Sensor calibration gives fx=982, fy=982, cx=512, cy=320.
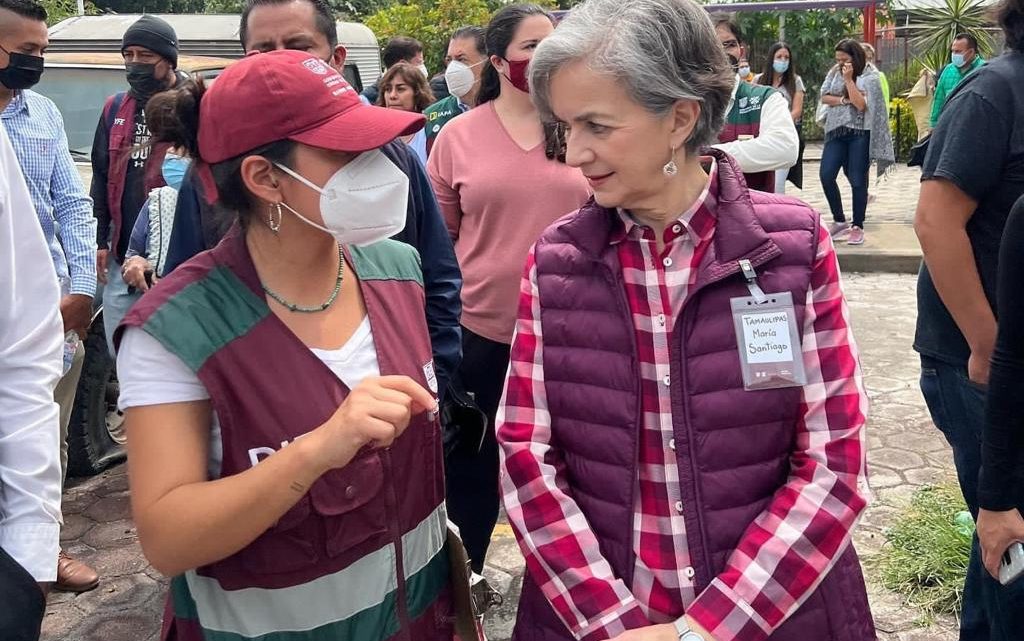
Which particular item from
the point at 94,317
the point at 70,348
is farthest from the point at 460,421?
the point at 94,317

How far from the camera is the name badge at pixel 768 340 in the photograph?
1638mm

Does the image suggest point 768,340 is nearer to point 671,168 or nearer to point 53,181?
point 671,168

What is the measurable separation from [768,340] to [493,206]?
1546mm

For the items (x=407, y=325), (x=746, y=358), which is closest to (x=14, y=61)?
(x=407, y=325)

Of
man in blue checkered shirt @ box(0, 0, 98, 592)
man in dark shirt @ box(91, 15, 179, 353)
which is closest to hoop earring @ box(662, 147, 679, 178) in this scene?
man in blue checkered shirt @ box(0, 0, 98, 592)

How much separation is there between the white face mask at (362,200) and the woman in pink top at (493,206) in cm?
118

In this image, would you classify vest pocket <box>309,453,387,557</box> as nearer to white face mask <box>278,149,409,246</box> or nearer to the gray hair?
white face mask <box>278,149,409,246</box>

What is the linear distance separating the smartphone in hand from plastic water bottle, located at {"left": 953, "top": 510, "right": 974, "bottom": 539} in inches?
60.2

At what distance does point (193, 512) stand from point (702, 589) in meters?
0.85

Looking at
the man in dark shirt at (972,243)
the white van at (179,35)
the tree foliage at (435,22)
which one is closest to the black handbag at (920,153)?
the man in dark shirt at (972,243)

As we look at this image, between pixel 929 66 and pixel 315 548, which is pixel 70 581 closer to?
pixel 315 548

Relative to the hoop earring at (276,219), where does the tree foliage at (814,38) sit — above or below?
below

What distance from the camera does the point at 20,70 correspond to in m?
3.54

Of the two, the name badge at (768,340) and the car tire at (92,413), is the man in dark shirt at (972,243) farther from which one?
the car tire at (92,413)
